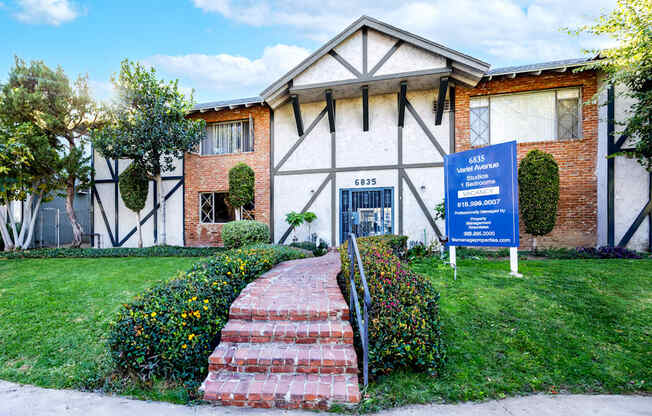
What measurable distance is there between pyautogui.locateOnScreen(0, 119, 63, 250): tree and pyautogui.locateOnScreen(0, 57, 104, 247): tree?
31 cm

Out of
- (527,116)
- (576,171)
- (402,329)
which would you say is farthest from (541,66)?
(402,329)

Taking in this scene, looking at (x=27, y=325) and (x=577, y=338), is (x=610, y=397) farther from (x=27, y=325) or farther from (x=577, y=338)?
(x=27, y=325)

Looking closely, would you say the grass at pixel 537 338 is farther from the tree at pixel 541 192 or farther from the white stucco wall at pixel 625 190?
the white stucco wall at pixel 625 190

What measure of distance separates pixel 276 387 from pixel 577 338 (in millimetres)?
3638

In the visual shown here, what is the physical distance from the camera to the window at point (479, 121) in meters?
9.66

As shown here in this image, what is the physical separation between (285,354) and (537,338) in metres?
3.05

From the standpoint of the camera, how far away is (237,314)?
11.9 feet

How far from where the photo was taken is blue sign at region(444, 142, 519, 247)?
5.41 meters

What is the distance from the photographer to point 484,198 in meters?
5.74

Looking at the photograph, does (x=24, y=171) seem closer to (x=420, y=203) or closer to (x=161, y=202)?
(x=161, y=202)

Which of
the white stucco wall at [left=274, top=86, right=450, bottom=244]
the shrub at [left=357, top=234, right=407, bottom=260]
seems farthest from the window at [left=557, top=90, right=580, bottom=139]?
the shrub at [left=357, top=234, right=407, bottom=260]

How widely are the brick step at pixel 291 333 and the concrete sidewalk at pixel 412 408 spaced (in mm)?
715

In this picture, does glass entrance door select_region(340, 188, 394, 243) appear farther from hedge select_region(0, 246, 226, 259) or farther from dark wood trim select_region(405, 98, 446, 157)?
hedge select_region(0, 246, 226, 259)

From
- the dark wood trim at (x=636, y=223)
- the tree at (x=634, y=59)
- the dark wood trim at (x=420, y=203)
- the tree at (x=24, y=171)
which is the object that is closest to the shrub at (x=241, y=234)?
the dark wood trim at (x=420, y=203)
